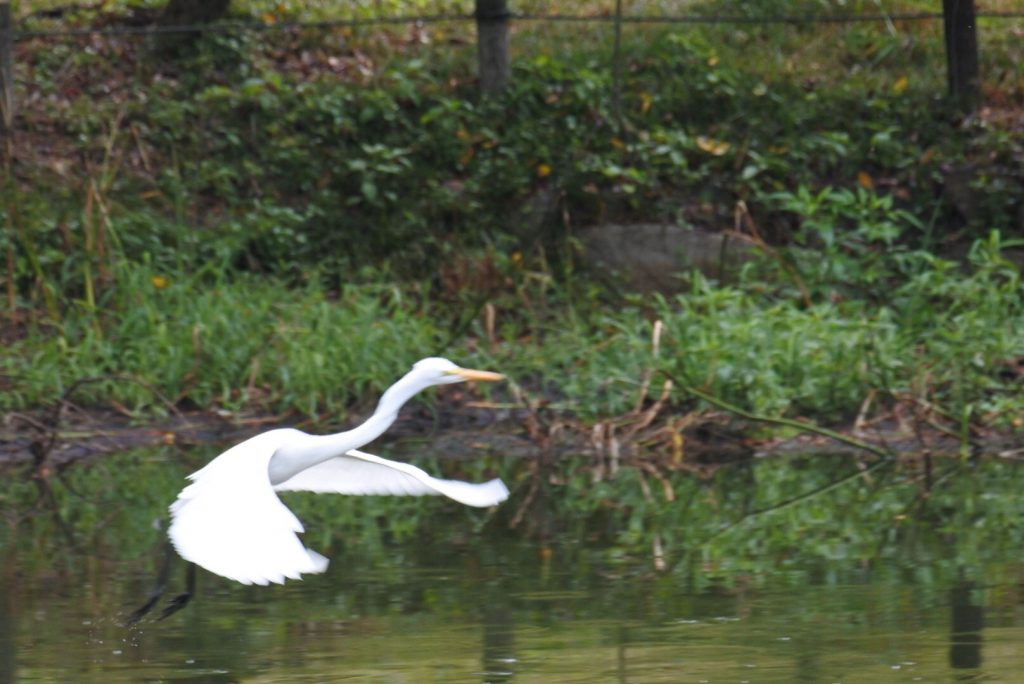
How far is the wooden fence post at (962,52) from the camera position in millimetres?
11867

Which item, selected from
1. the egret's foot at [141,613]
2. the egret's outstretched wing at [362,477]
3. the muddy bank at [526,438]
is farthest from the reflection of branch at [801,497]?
the egret's foot at [141,613]

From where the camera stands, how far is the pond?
4.61 metres

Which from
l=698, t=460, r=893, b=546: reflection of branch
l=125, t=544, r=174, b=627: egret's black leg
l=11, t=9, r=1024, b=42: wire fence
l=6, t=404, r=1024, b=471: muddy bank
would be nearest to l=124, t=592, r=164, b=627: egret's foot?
l=125, t=544, r=174, b=627: egret's black leg

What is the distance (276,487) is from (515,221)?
635 cm

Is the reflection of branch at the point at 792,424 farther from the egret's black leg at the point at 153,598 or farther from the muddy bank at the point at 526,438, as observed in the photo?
the egret's black leg at the point at 153,598

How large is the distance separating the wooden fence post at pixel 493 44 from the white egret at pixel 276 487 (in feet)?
22.4


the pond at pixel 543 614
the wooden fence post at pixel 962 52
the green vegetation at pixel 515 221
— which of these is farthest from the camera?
the wooden fence post at pixel 962 52

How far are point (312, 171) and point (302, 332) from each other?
2.82 m

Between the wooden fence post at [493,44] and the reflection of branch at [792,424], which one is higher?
the wooden fence post at [493,44]

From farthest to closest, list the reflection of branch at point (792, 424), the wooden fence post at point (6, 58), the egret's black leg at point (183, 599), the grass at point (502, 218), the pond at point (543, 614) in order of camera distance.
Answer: the wooden fence post at point (6, 58), the grass at point (502, 218), the reflection of branch at point (792, 424), the egret's black leg at point (183, 599), the pond at point (543, 614)

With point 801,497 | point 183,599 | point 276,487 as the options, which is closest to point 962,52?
point 801,497

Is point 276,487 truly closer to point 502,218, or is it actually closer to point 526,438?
point 526,438

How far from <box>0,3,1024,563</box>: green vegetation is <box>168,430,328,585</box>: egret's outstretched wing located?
2732 millimetres

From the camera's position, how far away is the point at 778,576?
19.2 ft
